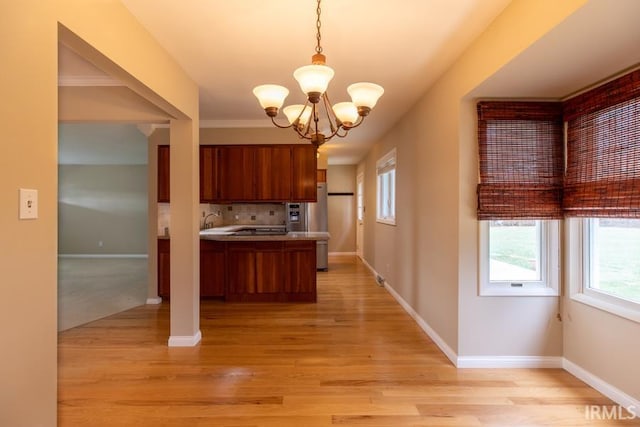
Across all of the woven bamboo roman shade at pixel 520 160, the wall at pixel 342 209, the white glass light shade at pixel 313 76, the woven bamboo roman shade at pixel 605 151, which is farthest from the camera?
the wall at pixel 342 209

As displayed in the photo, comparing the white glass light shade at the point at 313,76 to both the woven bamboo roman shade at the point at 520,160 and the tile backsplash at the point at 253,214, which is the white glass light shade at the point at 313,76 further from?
the tile backsplash at the point at 253,214

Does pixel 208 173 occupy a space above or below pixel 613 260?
above

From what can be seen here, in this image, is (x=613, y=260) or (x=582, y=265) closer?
(x=613, y=260)

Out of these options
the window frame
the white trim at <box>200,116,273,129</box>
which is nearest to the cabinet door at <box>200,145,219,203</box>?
the white trim at <box>200,116,273,129</box>

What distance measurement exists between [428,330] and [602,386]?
1.32 metres

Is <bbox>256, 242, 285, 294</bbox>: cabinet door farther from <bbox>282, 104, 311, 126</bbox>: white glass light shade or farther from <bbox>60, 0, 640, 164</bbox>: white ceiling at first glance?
<bbox>282, 104, 311, 126</bbox>: white glass light shade

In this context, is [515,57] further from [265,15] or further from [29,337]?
[29,337]

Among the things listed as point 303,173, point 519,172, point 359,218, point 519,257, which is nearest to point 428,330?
point 519,257

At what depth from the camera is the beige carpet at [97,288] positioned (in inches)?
152

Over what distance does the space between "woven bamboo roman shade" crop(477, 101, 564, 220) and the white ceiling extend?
151mm

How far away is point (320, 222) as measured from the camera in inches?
260

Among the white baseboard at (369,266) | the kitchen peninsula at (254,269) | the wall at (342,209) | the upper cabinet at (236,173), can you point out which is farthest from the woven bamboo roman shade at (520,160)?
the wall at (342,209)

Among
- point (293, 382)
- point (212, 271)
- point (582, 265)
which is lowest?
point (293, 382)

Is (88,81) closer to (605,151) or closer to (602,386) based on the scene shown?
(605,151)
